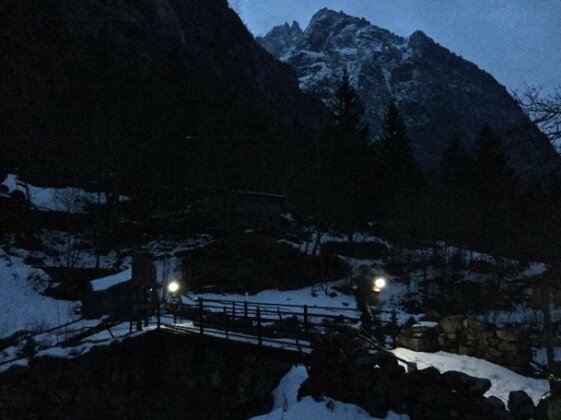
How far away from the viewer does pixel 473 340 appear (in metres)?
12.9

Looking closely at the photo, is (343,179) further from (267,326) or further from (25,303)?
(25,303)

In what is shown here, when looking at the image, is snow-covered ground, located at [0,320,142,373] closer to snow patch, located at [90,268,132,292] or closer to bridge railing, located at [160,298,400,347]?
bridge railing, located at [160,298,400,347]

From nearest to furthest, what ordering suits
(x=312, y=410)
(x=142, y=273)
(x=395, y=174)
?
(x=312, y=410) → (x=142, y=273) → (x=395, y=174)

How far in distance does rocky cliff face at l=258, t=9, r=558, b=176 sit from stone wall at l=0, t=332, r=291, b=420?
9279 cm

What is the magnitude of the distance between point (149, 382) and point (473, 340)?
11.0 meters

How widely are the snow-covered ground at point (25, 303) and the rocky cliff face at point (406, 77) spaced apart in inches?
3559

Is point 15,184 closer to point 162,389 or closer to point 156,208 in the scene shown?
point 156,208

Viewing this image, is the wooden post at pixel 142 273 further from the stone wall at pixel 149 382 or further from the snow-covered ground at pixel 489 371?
the snow-covered ground at pixel 489 371

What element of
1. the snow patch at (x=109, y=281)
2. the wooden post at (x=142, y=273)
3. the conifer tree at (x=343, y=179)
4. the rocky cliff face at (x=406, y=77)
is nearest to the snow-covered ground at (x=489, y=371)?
the wooden post at (x=142, y=273)

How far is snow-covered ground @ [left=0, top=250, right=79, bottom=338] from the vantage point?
2034 cm

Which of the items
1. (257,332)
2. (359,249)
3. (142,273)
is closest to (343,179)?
(359,249)

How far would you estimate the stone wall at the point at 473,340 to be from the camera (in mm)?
12211

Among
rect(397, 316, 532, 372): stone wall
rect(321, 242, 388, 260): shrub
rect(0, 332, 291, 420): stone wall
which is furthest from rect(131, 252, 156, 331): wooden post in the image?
rect(321, 242, 388, 260): shrub

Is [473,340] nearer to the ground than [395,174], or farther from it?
nearer to the ground
